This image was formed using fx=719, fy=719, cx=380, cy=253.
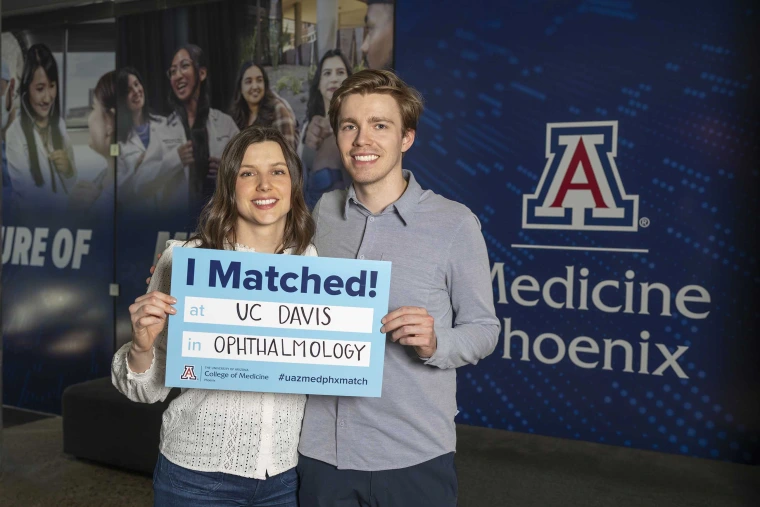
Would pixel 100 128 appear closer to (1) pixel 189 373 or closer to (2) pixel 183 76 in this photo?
(2) pixel 183 76

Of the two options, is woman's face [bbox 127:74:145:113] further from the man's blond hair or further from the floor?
the man's blond hair

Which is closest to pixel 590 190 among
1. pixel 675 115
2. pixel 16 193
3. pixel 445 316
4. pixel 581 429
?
pixel 675 115

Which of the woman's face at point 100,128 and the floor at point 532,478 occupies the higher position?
the woman's face at point 100,128

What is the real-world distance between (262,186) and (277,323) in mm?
272

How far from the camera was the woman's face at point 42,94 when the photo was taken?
195 inches

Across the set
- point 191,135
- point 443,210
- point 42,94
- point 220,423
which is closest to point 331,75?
point 191,135

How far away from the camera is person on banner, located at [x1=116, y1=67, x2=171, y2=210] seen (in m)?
4.62

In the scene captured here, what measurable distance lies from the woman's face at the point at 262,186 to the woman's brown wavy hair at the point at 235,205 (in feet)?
0.04

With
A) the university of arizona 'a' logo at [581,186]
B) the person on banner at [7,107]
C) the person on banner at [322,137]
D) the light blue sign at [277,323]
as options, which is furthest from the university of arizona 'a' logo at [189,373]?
the person on banner at [7,107]

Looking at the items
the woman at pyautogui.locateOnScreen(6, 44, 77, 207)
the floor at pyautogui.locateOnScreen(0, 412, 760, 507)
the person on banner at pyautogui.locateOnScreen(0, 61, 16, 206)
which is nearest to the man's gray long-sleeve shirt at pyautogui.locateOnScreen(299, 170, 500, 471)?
the floor at pyautogui.locateOnScreen(0, 412, 760, 507)

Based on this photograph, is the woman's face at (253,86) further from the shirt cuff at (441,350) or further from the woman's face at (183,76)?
the shirt cuff at (441,350)

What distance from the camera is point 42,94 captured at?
5.00 m

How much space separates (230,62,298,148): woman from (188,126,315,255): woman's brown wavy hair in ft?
8.97

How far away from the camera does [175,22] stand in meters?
4.53
